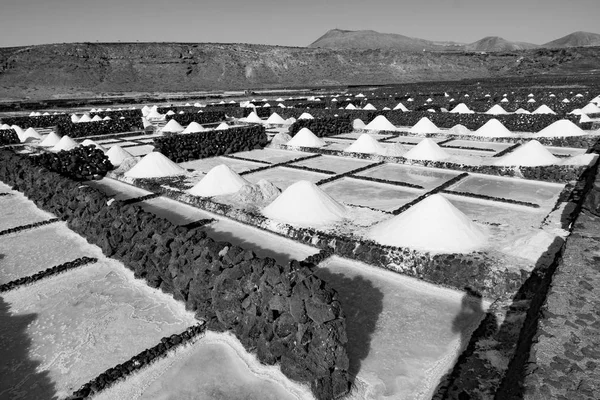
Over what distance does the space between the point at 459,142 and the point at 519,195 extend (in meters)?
7.33

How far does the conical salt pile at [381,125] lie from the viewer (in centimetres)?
1925

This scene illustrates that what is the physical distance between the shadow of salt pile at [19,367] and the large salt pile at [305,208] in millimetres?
4571

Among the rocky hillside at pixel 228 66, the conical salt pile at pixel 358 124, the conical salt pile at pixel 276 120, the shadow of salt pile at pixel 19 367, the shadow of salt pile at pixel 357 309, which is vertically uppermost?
the rocky hillside at pixel 228 66

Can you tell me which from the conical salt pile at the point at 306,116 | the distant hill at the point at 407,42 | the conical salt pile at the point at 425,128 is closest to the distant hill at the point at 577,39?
the distant hill at the point at 407,42

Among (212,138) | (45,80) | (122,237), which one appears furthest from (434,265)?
(45,80)

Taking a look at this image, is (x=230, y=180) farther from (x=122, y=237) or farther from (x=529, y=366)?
(x=529, y=366)

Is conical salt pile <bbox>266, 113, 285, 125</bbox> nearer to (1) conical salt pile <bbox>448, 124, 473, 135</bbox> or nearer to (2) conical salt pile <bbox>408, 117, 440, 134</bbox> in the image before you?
(2) conical salt pile <bbox>408, 117, 440, 134</bbox>

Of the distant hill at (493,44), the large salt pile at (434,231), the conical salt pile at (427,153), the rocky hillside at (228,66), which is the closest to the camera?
the large salt pile at (434,231)

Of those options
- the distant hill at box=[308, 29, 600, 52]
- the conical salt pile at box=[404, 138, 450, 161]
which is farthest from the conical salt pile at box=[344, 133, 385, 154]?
the distant hill at box=[308, 29, 600, 52]

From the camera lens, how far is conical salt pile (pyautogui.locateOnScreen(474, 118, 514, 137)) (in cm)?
1648

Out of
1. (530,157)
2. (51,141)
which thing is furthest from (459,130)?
(51,141)

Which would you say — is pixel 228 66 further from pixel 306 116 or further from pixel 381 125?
pixel 381 125

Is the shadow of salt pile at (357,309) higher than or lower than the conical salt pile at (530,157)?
lower

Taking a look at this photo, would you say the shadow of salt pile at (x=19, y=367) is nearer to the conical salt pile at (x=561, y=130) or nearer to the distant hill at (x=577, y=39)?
the conical salt pile at (x=561, y=130)
